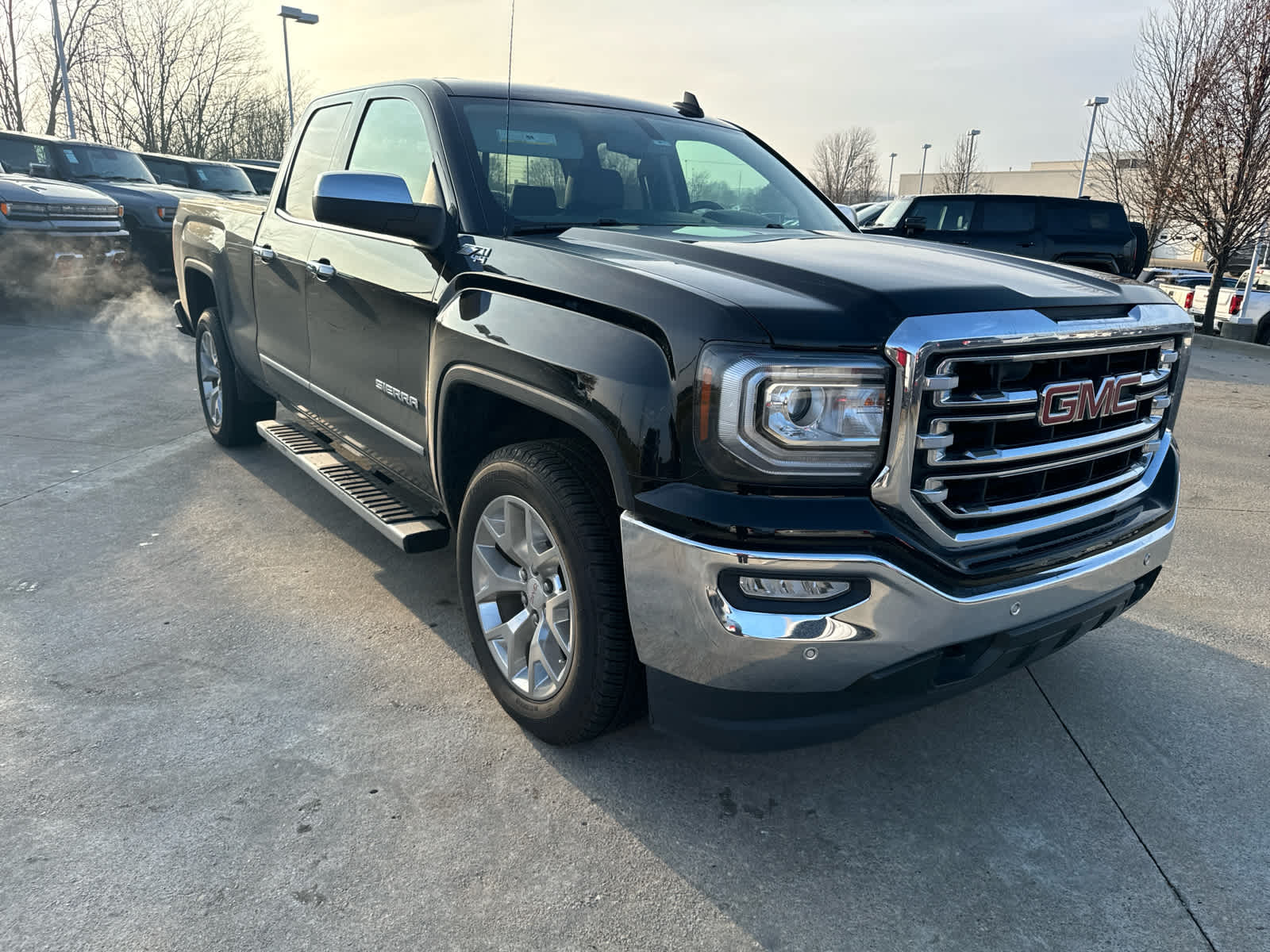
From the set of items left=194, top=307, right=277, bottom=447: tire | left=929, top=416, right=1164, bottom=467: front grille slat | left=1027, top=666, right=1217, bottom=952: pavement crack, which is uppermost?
left=929, top=416, right=1164, bottom=467: front grille slat

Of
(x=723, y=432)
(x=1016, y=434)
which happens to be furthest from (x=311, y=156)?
(x=1016, y=434)

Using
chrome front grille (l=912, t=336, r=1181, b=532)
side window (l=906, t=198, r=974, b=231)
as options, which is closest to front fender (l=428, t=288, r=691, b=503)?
chrome front grille (l=912, t=336, r=1181, b=532)

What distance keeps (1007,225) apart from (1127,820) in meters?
11.0

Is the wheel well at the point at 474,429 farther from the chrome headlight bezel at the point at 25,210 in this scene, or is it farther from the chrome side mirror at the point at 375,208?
the chrome headlight bezel at the point at 25,210

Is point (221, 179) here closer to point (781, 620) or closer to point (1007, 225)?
point (1007, 225)

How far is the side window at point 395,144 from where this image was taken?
3.26 m

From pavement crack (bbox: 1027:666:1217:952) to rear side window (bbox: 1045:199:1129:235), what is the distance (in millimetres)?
10060

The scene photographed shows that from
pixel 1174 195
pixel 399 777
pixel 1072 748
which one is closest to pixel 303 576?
pixel 399 777

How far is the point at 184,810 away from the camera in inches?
93.8

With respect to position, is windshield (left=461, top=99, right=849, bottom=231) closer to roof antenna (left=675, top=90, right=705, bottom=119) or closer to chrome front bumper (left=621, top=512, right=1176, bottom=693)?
roof antenna (left=675, top=90, right=705, bottom=119)

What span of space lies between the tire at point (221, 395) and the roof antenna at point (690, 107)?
282 cm

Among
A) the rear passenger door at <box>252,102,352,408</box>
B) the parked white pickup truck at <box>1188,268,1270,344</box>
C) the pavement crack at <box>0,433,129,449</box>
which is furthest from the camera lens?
the parked white pickup truck at <box>1188,268,1270,344</box>

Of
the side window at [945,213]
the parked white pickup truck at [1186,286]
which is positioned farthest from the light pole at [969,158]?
the side window at [945,213]

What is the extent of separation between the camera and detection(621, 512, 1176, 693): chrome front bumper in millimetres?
1996
